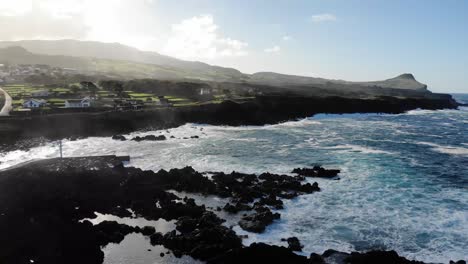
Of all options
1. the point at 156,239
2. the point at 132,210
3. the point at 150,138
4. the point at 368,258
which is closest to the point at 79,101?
the point at 150,138

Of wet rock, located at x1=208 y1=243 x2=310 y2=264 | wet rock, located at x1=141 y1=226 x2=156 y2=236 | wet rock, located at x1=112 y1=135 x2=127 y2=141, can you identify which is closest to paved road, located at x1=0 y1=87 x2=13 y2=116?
wet rock, located at x1=112 y1=135 x2=127 y2=141

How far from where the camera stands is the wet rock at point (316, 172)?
35.5 metres

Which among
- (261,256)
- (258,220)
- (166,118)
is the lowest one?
(261,256)

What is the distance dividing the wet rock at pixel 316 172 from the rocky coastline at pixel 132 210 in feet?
0.34

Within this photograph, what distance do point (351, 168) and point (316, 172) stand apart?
4.88m

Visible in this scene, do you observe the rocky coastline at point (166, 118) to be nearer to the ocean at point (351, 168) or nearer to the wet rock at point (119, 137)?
the wet rock at point (119, 137)

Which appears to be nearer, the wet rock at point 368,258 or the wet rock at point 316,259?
the wet rock at point 368,258

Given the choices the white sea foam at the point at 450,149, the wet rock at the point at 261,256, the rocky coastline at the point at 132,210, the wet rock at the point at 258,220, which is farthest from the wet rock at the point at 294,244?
the white sea foam at the point at 450,149

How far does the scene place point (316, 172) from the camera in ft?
118

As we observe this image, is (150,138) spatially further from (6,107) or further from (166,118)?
(6,107)

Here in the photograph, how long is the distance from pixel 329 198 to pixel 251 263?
41.3 ft

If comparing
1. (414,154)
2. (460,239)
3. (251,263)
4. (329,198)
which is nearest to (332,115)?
(414,154)

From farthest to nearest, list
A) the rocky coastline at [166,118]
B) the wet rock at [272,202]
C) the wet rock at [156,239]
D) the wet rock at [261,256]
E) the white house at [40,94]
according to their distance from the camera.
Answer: the white house at [40,94], the rocky coastline at [166,118], the wet rock at [272,202], the wet rock at [156,239], the wet rock at [261,256]

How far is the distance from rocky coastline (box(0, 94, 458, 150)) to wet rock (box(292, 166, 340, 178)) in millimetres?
32239
